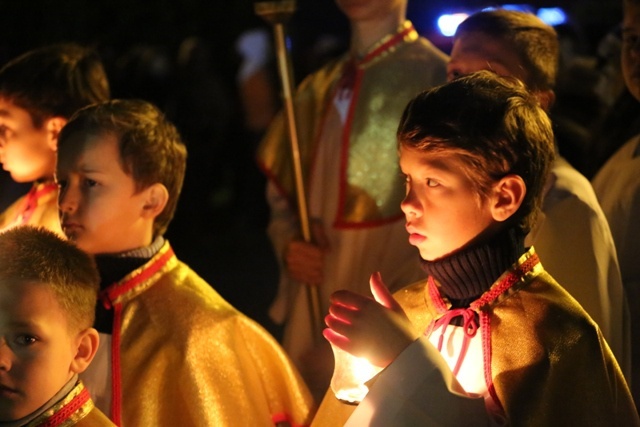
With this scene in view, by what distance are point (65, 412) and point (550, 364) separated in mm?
1122

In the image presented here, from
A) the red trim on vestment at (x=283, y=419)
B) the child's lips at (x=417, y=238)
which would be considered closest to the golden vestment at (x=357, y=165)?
the red trim on vestment at (x=283, y=419)

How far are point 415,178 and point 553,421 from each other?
0.62m

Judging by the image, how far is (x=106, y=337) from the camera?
10.4ft

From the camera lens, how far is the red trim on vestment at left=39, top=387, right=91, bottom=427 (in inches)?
103

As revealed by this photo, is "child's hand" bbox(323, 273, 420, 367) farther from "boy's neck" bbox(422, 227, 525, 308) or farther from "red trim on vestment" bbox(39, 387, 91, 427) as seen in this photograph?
"red trim on vestment" bbox(39, 387, 91, 427)

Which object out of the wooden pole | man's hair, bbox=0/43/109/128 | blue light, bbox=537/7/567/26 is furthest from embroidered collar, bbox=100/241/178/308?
blue light, bbox=537/7/567/26

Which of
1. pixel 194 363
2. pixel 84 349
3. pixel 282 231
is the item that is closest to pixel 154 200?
pixel 194 363

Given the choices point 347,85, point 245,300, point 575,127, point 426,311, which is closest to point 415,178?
point 426,311

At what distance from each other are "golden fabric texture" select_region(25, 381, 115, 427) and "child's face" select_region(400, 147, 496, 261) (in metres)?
0.88

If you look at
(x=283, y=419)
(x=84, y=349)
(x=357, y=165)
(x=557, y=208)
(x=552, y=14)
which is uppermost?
(x=84, y=349)

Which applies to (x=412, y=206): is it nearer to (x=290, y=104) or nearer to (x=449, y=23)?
(x=290, y=104)

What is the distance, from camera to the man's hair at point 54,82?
3824 millimetres

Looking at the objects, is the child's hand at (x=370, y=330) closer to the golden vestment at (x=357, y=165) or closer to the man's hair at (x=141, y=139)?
the man's hair at (x=141, y=139)

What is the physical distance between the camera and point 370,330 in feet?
8.12
